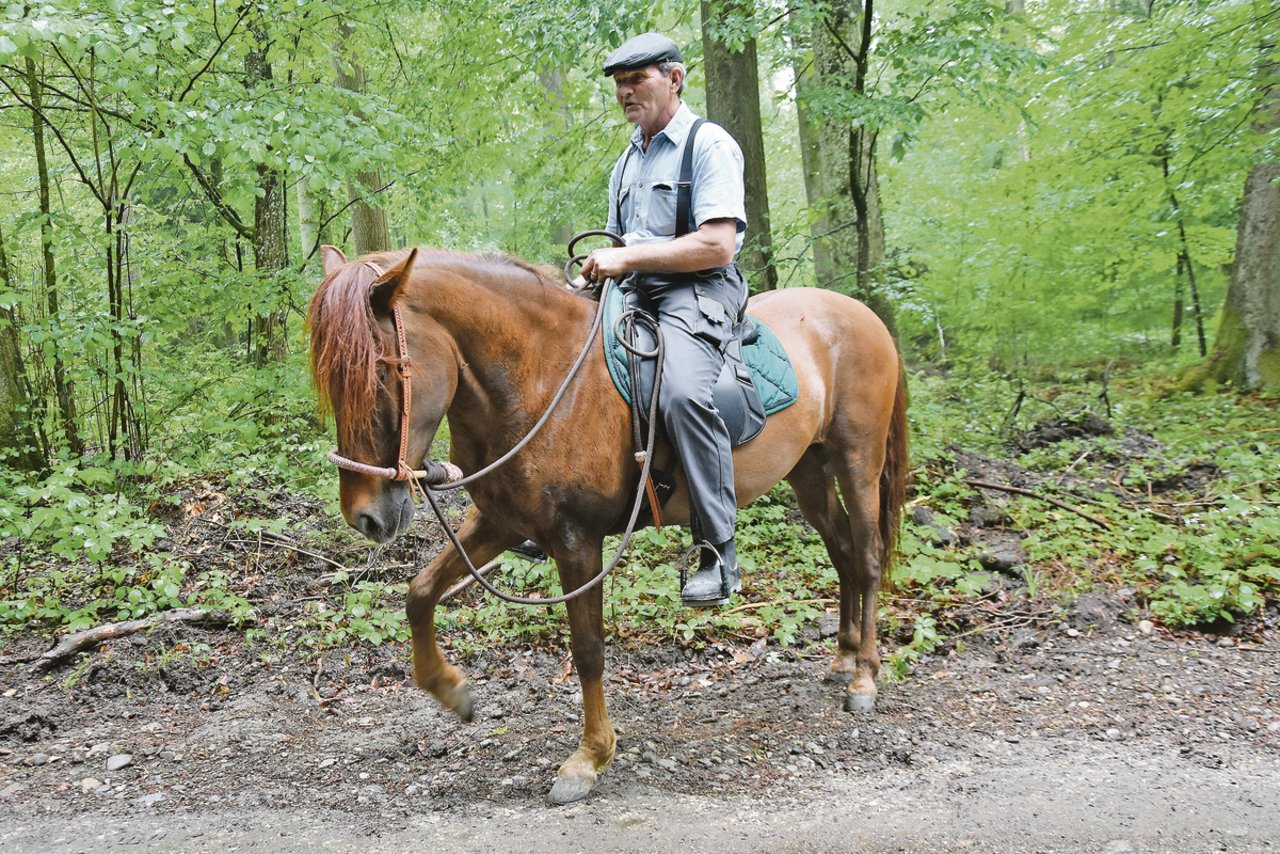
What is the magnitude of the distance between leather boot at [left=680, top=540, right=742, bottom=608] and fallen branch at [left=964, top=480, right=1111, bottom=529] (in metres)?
4.36

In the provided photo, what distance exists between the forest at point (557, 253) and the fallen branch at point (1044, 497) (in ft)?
0.16

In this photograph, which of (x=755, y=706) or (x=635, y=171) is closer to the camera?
(x=635, y=171)

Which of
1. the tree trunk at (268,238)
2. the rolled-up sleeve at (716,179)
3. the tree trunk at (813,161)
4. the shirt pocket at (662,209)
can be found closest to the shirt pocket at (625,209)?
the shirt pocket at (662,209)

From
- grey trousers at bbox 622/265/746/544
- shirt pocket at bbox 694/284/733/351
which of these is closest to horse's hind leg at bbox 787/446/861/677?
grey trousers at bbox 622/265/746/544

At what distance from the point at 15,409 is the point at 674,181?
260 inches

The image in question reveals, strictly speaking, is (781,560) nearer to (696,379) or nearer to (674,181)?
(696,379)

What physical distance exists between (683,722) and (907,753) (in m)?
1.12

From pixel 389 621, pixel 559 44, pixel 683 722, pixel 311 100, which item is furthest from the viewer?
pixel 559 44

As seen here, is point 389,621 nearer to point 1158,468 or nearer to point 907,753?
point 907,753

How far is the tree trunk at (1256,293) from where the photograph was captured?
33.3ft

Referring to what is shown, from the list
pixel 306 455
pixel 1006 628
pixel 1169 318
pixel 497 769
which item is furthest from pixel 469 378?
pixel 1169 318

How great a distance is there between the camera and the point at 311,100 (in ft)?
21.2

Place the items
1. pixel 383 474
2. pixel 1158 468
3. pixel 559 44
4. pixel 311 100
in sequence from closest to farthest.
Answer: pixel 383 474
pixel 311 100
pixel 559 44
pixel 1158 468

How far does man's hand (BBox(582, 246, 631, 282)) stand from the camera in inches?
129
